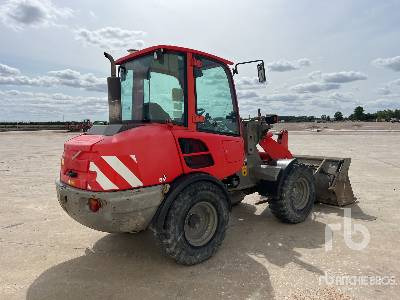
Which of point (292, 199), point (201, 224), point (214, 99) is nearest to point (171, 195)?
point (201, 224)

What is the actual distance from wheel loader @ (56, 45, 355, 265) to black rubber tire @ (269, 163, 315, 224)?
5cm

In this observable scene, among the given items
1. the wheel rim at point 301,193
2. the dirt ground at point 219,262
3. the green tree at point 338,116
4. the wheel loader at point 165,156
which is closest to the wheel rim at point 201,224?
the wheel loader at point 165,156

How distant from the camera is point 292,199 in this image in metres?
5.67

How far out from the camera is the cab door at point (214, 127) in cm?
436

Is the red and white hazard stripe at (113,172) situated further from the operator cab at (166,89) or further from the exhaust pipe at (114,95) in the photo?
the exhaust pipe at (114,95)

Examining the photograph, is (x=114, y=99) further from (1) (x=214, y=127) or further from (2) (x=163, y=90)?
(1) (x=214, y=127)

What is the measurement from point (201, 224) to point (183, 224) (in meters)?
0.49

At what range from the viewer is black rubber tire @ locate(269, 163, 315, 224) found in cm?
549

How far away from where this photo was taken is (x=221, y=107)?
490cm

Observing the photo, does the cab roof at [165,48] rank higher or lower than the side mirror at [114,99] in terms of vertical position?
higher

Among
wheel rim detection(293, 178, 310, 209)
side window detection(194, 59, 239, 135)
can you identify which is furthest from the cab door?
wheel rim detection(293, 178, 310, 209)

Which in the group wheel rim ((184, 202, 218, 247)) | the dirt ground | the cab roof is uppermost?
the cab roof

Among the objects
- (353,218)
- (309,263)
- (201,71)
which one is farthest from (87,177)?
(353,218)

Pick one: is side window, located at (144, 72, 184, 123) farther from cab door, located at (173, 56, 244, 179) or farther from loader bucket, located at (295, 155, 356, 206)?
loader bucket, located at (295, 155, 356, 206)
